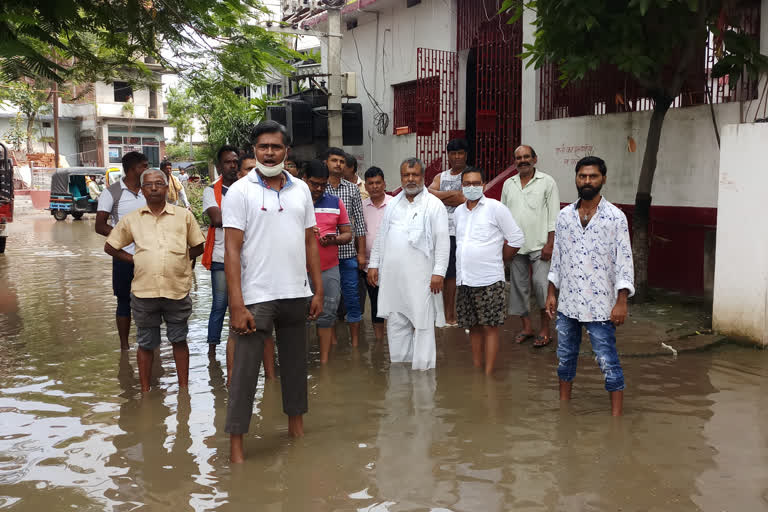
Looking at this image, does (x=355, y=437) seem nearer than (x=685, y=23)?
Yes

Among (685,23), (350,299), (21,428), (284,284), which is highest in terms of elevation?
(685,23)

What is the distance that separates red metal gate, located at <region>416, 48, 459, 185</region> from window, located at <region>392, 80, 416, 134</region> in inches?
42.6

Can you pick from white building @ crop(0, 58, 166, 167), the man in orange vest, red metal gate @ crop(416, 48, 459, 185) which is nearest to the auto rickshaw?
red metal gate @ crop(416, 48, 459, 185)

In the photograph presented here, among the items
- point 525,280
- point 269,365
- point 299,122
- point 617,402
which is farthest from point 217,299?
point 299,122

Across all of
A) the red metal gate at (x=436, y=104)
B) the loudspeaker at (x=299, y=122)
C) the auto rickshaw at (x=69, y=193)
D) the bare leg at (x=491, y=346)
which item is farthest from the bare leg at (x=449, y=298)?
the auto rickshaw at (x=69, y=193)

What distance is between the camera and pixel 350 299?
7160 millimetres

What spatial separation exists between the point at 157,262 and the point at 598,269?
3.09 m

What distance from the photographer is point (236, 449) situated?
4250 millimetres

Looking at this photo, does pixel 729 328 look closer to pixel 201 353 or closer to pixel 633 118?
pixel 633 118

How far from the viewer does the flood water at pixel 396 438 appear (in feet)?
12.4

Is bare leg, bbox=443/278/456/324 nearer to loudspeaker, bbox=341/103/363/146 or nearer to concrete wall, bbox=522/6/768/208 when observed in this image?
concrete wall, bbox=522/6/768/208

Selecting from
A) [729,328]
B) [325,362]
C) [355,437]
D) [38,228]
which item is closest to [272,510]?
[355,437]

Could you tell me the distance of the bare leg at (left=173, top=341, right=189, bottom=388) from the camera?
5.71 metres

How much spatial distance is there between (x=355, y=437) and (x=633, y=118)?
6.50 metres
